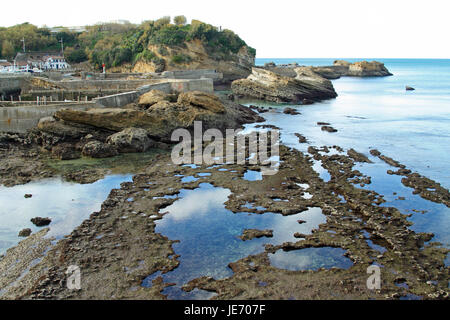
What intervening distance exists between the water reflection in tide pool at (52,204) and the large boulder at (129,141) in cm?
395

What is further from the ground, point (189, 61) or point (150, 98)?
point (189, 61)

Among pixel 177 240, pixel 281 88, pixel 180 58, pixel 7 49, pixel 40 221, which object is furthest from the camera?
pixel 180 58

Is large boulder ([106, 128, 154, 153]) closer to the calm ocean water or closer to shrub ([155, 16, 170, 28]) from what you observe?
the calm ocean water

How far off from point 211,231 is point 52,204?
6.23m

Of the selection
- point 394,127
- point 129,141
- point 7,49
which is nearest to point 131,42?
point 7,49

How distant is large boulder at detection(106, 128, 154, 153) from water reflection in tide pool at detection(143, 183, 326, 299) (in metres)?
6.94

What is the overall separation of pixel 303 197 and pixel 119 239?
702cm

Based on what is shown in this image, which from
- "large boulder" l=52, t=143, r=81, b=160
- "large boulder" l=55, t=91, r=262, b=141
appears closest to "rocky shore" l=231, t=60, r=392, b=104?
"large boulder" l=55, t=91, r=262, b=141

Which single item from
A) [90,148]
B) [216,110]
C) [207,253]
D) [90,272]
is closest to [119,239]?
[90,272]

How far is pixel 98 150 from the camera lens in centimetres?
2005

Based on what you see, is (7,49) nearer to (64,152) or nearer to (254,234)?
(64,152)

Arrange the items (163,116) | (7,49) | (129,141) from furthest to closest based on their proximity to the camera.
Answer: (7,49) → (163,116) → (129,141)

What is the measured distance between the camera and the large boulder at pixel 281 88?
46.9 meters

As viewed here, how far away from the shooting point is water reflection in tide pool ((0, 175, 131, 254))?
12.3 meters
